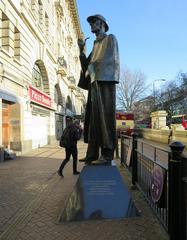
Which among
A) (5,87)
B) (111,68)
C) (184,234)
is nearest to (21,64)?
(5,87)

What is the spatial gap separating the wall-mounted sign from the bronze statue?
43.1 feet

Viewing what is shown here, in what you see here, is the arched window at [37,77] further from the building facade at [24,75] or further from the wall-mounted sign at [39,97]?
the wall-mounted sign at [39,97]

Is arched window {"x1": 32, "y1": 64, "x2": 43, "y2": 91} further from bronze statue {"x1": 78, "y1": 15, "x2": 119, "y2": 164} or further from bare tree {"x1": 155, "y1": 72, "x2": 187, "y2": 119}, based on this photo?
bare tree {"x1": 155, "y1": 72, "x2": 187, "y2": 119}

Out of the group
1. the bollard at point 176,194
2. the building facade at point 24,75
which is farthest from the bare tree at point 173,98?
the bollard at point 176,194

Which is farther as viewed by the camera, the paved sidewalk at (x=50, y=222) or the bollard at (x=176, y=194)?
the paved sidewalk at (x=50, y=222)

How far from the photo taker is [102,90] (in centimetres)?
551

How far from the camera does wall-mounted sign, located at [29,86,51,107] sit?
18.5 metres

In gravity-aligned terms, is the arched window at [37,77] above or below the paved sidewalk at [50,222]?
above

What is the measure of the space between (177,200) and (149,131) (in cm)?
2072

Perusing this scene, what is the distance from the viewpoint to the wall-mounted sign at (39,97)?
60.8ft

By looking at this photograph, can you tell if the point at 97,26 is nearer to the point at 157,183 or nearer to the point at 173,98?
the point at 157,183

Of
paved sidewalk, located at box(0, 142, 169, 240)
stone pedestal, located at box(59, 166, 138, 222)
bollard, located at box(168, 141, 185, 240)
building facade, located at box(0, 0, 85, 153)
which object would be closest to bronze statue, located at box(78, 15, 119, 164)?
stone pedestal, located at box(59, 166, 138, 222)

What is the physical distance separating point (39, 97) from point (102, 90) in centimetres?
1575

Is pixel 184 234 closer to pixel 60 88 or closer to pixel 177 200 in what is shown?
pixel 177 200
